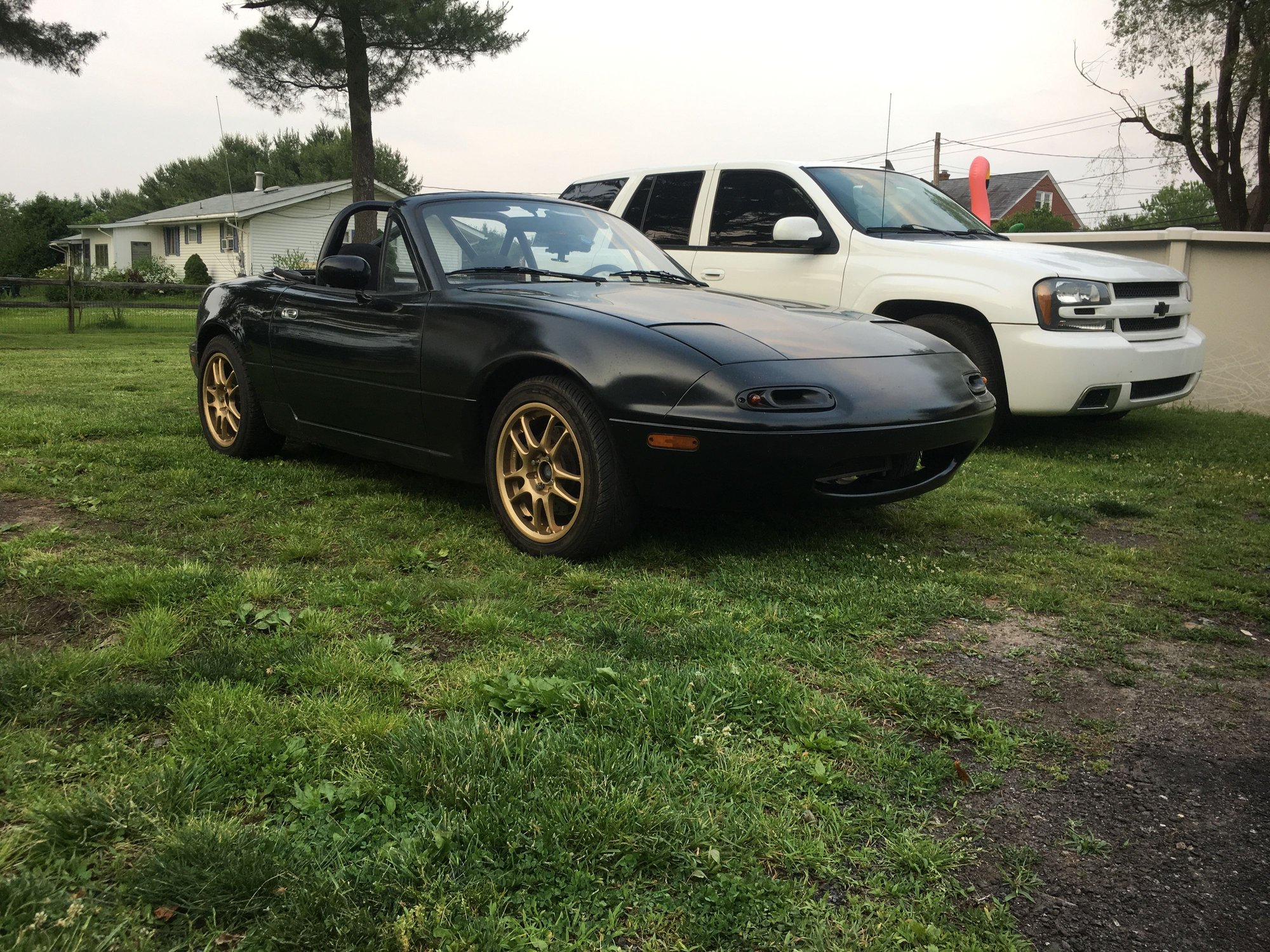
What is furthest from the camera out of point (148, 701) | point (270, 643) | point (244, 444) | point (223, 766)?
point (244, 444)

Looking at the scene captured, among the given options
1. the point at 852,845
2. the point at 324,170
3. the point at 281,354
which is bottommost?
the point at 852,845

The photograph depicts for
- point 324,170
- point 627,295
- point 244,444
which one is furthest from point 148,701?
point 324,170

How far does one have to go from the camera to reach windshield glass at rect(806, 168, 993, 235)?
706 centimetres

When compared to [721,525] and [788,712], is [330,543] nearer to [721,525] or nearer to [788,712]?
[721,525]

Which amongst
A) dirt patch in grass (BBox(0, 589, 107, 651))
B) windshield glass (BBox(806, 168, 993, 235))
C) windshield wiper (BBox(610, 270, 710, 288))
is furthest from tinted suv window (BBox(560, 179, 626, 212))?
dirt patch in grass (BBox(0, 589, 107, 651))

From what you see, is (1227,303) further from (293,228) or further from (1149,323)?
(293,228)

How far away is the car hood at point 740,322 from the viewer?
3723 mm

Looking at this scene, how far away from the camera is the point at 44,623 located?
3.05 m

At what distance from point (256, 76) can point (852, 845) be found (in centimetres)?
2383

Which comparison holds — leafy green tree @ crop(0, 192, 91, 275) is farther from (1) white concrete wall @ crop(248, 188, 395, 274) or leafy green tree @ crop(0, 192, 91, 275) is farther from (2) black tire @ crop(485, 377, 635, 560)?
(2) black tire @ crop(485, 377, 635, 560)

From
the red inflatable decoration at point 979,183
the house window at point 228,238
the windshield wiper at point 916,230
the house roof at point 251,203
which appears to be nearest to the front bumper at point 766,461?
the windshield wiper at point 916,230

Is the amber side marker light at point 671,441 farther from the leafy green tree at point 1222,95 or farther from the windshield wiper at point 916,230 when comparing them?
A: the leafy green tree at point 1222,95

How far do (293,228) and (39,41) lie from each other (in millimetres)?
22016

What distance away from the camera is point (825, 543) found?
4168mm
